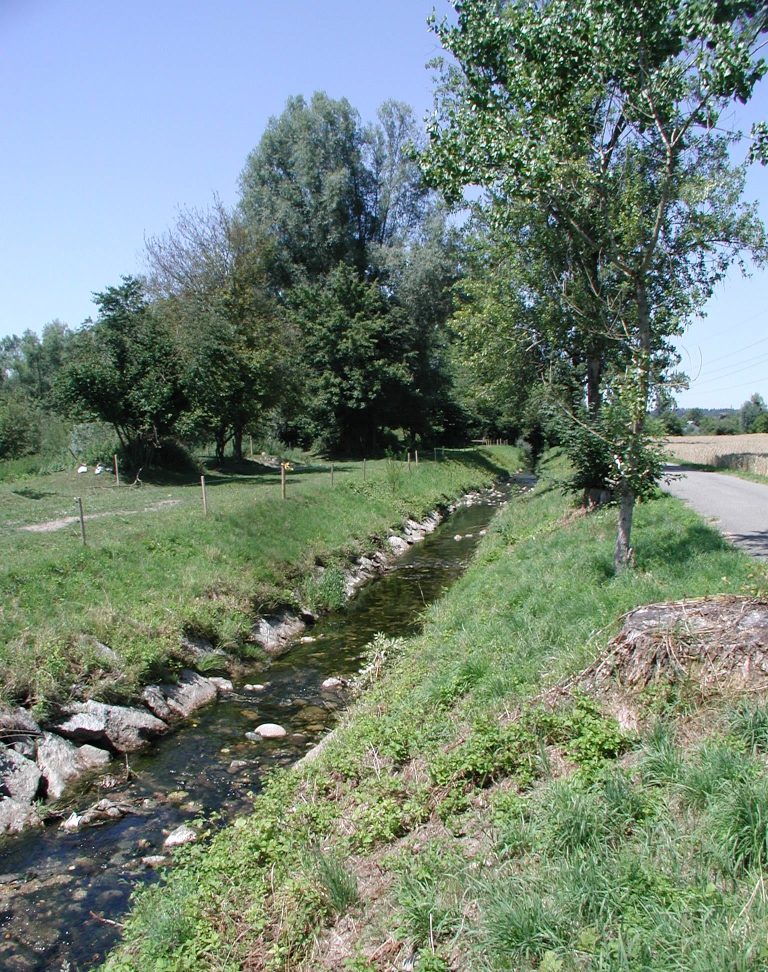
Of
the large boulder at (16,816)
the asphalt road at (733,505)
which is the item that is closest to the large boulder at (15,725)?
the large boulder at (16,816)

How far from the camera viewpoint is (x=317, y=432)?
46438 millimetres

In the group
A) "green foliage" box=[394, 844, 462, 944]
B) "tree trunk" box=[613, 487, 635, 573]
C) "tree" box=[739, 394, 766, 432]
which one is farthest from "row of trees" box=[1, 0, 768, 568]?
"tree" box=[739, 394, 766, 432]

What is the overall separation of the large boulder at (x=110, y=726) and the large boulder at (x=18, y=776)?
2.86ft

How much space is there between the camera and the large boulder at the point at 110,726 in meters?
9.81

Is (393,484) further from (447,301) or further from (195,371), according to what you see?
(447,301)

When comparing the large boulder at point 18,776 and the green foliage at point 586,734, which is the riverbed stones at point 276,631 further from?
the green foliage at point 586,734

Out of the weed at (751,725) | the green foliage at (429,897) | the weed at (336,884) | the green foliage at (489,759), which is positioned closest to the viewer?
the green foliage at (429,897)

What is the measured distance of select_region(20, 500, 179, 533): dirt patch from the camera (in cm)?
1638

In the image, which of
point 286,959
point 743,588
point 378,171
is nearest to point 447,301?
point 378,171

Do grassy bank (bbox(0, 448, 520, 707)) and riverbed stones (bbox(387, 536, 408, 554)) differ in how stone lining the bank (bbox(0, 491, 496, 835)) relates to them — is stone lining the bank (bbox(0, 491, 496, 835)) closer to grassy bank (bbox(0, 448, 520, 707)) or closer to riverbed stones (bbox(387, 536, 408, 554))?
grassy bank (bbox(0, 448, 520, 707))

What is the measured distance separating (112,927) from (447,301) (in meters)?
42.2

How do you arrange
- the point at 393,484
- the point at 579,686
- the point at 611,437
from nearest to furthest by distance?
the point at 579,686, the point at 611,437, the point at 393,484

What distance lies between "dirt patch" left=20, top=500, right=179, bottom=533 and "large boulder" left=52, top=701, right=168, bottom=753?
6.92 metres

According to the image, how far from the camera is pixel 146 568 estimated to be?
1441cm
